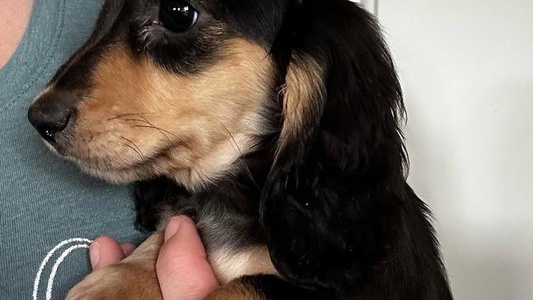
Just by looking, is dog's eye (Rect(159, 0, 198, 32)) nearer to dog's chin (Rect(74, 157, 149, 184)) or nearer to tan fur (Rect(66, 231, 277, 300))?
dog's chin (Rect(74, 157, 149, 184))

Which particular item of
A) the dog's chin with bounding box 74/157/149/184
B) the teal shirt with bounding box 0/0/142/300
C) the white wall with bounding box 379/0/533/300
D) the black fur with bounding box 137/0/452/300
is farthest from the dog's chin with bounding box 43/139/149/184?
the white wall with bounding box 379/0/533/300

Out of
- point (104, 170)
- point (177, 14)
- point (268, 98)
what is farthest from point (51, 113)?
point (268, 98)

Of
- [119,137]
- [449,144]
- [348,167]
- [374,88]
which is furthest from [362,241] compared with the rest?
[449,144]

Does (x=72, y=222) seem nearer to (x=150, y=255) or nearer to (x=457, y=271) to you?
(x=150, y=255)

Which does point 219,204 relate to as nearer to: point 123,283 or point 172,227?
point 172,227

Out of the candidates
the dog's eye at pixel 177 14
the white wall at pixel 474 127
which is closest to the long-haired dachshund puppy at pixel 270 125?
the dog's eye at pixel 177 14

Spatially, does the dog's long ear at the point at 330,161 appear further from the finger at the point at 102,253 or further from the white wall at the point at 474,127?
the white wall at the point at 474,127
